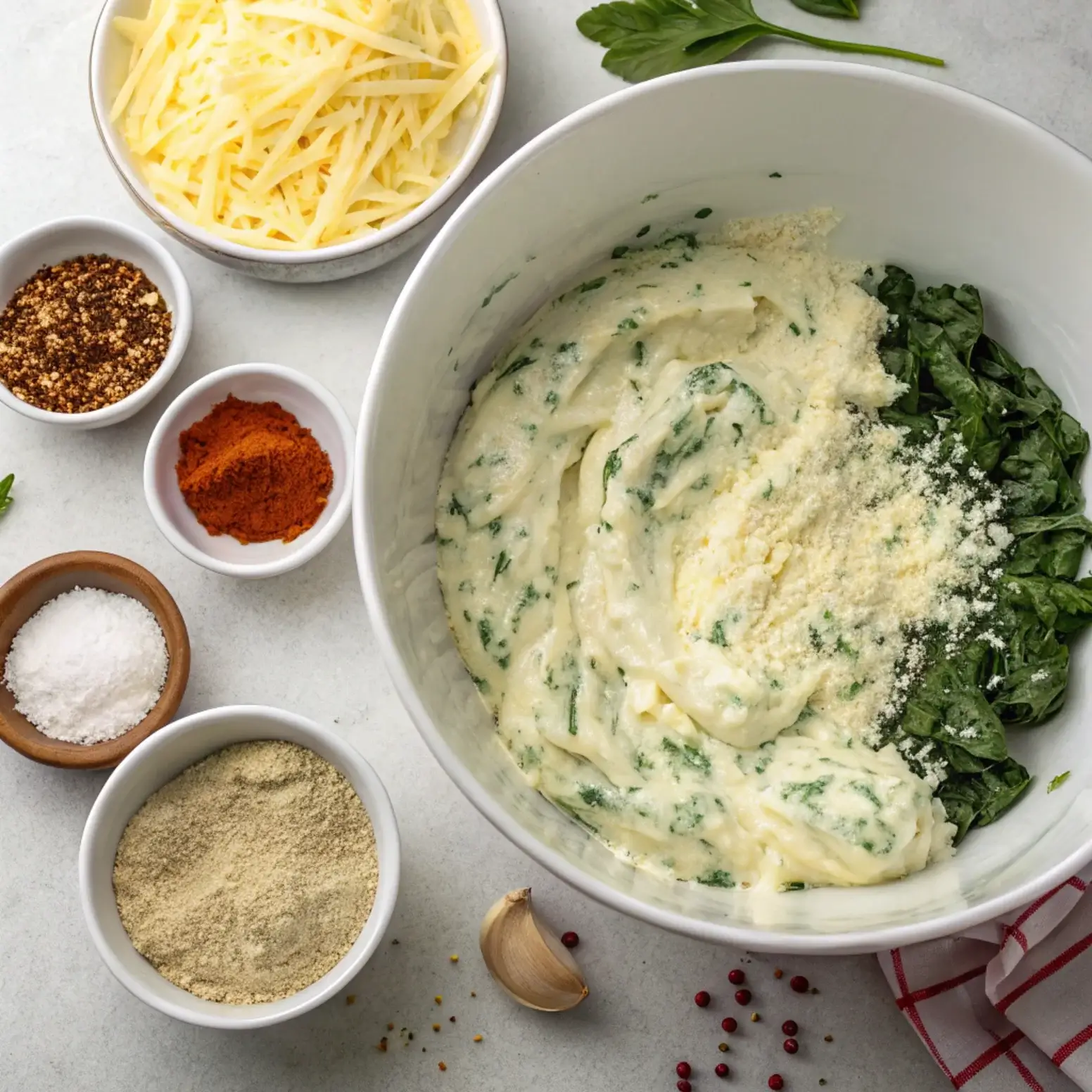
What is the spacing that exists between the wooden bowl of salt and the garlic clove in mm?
754

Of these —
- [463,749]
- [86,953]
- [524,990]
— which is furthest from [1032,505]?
[86,953]

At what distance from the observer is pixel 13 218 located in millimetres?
2518

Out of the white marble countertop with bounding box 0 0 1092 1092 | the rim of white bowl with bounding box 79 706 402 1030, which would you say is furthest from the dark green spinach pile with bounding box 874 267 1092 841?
the rim of white bowl with bounding box 79 706 402 1030

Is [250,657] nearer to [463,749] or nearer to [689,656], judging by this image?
[463,749]

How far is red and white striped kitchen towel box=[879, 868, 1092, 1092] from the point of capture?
220 centimetres

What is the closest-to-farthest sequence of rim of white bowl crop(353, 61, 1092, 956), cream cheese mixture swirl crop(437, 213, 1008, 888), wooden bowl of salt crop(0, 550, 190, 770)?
rim of white bowl crop(353, 61, 1092, 956) < cream cheese mixture swirl crop(437, 213, 1008, 888) < wooden bowl of salt crop(0, 550, 190, 770)

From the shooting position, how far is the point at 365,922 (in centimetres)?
223

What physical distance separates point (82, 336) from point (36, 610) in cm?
57

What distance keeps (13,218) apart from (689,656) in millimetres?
1740

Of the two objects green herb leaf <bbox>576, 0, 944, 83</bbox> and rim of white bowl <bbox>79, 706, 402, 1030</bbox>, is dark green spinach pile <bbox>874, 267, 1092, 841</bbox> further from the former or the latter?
rim of white bowl <bbox>79, 706, 402, 1030</bbox>

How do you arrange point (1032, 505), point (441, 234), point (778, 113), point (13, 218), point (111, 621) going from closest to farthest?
1. point (441, 234)
2. point (778, 113)
3. point (1032, 505)
4. point (111, 621)
5. point (13, 218)

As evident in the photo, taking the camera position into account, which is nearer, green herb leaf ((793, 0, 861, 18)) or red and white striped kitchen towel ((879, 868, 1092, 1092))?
red and white striped kitchen towel ((879, 868, 1092, 1092))

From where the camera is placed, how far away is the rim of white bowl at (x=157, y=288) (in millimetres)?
2328

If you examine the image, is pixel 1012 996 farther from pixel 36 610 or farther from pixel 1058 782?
pixel 36 610
